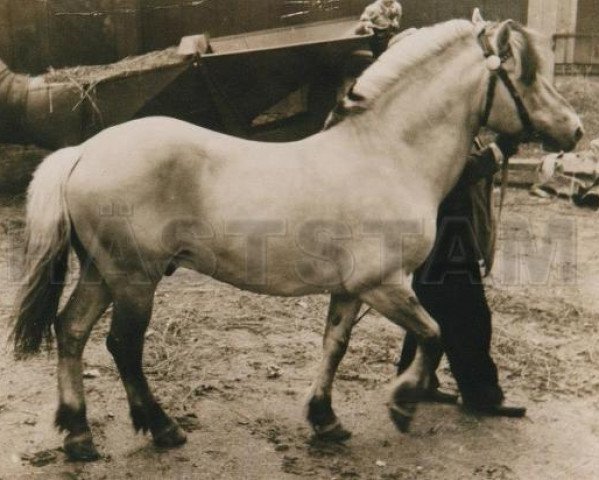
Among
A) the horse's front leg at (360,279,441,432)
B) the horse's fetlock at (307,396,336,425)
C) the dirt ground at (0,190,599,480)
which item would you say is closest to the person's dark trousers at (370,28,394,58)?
the dirt ground at (0,190,599,480)

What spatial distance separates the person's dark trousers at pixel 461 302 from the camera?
4258 millimetres

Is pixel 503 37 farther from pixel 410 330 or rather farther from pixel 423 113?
pixel 410 330

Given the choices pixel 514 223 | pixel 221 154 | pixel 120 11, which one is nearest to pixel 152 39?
pixel 120 11

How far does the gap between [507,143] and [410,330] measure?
1.08m

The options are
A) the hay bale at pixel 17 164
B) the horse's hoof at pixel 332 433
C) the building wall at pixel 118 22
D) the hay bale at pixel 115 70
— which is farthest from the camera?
the building wall at pixel 118 22

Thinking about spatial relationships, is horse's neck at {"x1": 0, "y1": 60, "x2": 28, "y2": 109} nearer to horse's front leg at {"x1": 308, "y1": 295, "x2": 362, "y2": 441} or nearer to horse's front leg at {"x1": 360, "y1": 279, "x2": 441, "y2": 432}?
horse's front leg at {"x1": 308, "y1": 295, "x2": 362, "y2": 441}

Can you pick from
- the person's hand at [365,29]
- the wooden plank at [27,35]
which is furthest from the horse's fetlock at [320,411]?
the wooden plank at [27,35]

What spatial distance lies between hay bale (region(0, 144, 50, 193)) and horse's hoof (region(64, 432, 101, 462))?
5843 millimetres

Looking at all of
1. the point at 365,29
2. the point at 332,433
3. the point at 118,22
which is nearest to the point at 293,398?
the point at 332,433

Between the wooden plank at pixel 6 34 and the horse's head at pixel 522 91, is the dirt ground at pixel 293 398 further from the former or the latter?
the wooden plank at pixel 6 34

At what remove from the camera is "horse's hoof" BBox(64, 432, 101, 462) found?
3.83m

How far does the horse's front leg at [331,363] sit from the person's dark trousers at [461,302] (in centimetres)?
58

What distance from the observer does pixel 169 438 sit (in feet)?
13.1

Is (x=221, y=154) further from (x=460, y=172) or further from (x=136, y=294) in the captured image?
(x=460, y=172)
